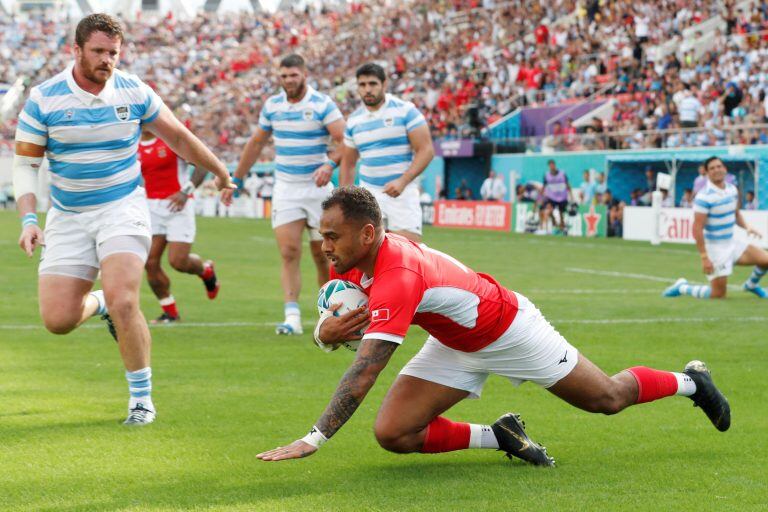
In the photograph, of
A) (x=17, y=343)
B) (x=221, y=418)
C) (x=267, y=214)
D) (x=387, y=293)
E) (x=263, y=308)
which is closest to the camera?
(x=387, y=293)

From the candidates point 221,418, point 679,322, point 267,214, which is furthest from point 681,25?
point 221,418

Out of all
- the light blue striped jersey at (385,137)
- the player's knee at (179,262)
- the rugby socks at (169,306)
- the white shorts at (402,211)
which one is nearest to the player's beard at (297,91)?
the light blue striped jersey at (385,137)

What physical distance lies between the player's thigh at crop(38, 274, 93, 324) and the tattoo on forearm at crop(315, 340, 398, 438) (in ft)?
8.58

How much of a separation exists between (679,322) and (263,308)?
4.69 metres

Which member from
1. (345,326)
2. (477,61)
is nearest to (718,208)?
(345,326)

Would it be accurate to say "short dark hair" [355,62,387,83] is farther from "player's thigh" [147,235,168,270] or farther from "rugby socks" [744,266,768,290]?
"rugby socks" [744,266,768,290]

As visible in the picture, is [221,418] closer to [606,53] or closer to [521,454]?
[521,454]

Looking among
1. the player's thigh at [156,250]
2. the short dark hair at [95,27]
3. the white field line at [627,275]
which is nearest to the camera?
the short dark hair at [95,27]

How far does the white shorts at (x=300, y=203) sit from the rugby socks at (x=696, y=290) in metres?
5.51

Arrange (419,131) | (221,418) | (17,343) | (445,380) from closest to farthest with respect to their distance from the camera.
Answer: (445,380), (221,418), (17,343), (419,131)

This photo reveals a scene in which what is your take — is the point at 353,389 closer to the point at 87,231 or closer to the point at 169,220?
the point at 87,231

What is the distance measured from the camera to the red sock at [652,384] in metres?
6.11

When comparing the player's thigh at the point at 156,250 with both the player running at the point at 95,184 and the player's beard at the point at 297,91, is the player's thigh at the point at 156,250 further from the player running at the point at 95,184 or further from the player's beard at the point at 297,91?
the player running at the point at 95,184

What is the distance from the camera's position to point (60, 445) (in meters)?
6.15
